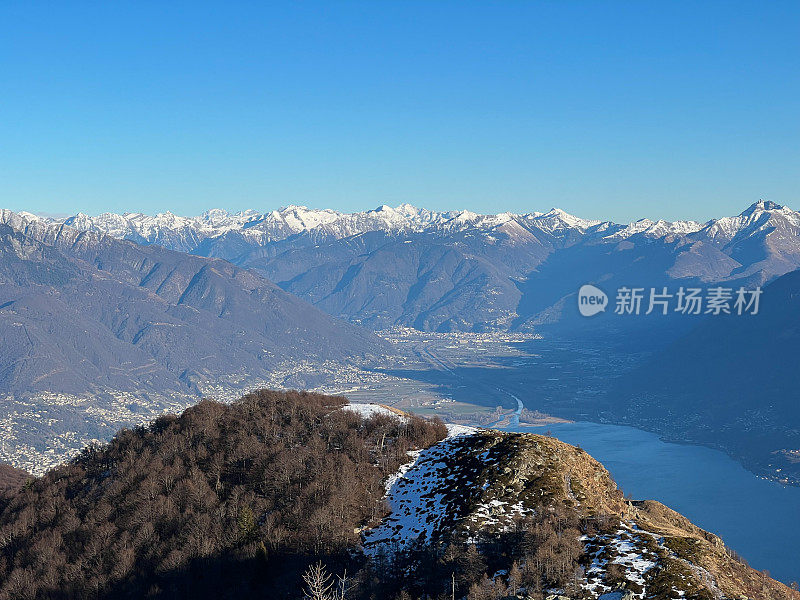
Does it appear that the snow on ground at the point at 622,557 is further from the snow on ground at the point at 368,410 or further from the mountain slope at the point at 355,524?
the snow on ground at the point at 368,410

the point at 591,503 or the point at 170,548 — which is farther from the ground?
the point at 591,503

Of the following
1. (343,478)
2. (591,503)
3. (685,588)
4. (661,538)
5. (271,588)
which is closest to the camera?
(685,588)

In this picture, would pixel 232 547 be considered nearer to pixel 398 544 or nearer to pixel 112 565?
pixel 112 565

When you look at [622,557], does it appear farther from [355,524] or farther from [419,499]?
[355,524]

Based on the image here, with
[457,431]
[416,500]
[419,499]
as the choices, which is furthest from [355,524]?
[457,431]

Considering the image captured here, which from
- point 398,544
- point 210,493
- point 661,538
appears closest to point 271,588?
point 398,544


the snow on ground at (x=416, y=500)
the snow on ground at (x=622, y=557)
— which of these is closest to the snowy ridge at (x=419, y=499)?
the snow on ground at (x=416, y=500)

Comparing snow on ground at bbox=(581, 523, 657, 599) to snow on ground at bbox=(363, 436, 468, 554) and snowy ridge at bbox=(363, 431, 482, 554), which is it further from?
snow on ground at bbox=(363, 436, 468, 554)

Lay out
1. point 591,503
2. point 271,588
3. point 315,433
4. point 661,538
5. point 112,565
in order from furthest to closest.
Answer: point 315,433 → point 112,565 → point 591,503 → point 271,588 → point 661,538
